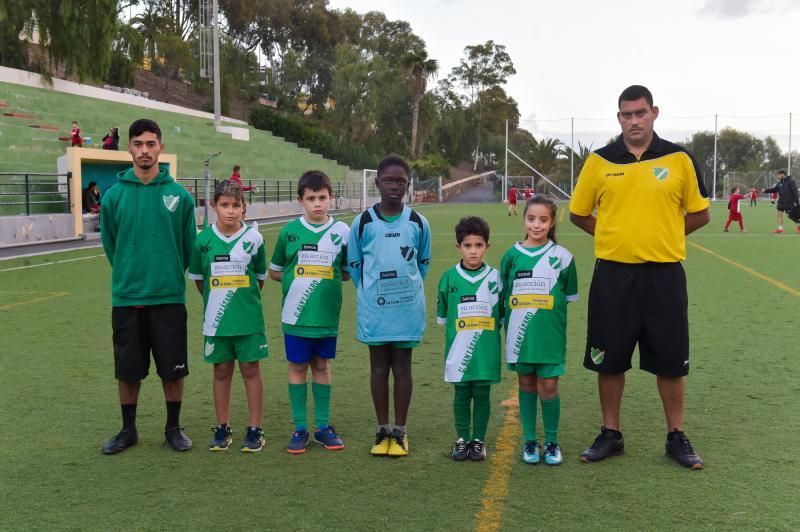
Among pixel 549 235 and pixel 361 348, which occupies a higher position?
pixel 549 235

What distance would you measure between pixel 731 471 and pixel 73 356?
17.2 ft

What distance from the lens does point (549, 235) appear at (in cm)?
439

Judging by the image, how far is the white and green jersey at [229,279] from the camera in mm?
4480

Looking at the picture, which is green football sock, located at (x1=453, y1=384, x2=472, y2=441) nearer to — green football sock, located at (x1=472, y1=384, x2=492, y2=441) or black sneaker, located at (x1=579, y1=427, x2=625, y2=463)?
green football sock, located at (x1=472, y1=384, x2=492, y2=441)

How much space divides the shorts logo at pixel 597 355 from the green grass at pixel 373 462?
0.52 meters

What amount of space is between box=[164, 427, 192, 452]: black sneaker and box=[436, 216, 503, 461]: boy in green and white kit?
1.47 m

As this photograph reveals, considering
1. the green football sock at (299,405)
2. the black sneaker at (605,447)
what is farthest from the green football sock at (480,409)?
the green football sock at (299,405)

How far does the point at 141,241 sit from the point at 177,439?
1.11 meters

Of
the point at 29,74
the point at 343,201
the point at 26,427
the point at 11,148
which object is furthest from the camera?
the point at 343,201

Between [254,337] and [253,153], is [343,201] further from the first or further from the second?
[254,337]

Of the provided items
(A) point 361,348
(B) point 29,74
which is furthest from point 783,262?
(B) point 29,74

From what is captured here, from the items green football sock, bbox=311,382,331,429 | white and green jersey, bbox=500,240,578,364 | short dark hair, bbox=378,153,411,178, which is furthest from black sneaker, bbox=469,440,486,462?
short dark hair, bbox=378,153,411,178

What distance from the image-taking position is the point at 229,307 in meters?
4.49

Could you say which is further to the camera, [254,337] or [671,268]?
[254,337]
